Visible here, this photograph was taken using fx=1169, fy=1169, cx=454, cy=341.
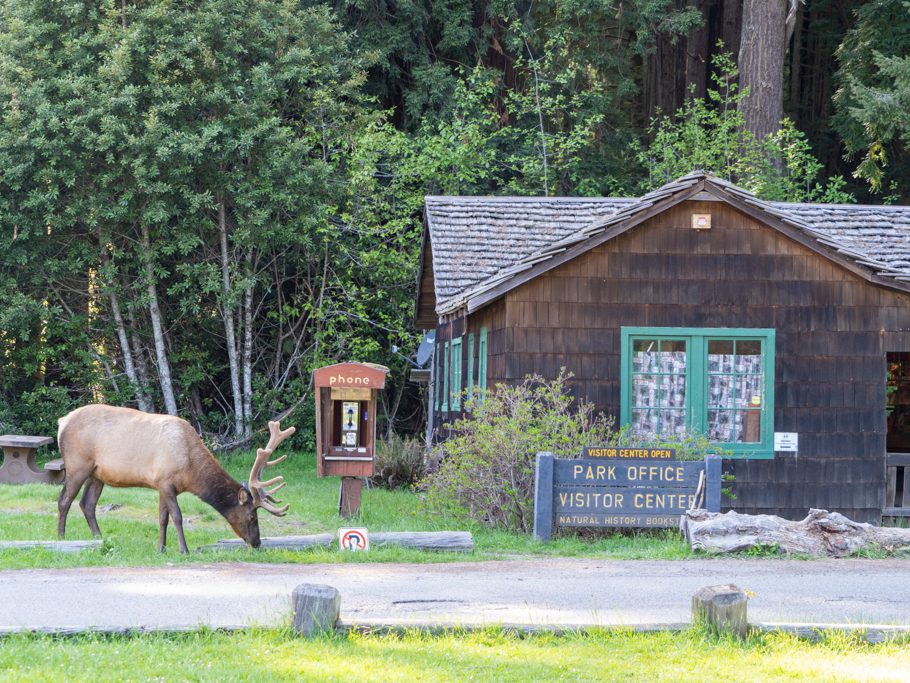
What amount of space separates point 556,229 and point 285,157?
306 inches

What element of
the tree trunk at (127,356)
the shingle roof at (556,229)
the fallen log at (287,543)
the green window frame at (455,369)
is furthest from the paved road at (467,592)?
the tree trunk at (127,356)

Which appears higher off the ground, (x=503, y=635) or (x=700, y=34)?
(x=700, y=34)

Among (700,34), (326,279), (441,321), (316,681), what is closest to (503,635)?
(316,681)

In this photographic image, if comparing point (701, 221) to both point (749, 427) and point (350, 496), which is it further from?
point (350, 496)

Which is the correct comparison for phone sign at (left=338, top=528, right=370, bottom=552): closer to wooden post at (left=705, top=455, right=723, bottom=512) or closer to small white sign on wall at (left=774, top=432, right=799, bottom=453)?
wooden post at (left=705, top=455, right=723, bottom=512)

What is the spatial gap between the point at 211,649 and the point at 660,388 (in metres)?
9.73

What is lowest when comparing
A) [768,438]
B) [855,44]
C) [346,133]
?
[768,438]

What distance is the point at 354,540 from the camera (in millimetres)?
12453

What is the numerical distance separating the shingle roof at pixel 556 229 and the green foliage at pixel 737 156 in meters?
6.76

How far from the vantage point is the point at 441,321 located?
2208cm

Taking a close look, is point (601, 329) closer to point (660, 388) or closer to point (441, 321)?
point (660, 388)

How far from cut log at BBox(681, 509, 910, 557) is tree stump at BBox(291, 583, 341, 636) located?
18.6ft

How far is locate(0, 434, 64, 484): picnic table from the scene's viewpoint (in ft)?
65.6

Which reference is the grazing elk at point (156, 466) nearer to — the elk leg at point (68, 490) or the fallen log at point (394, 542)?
the elk leg at point (68, 490)
